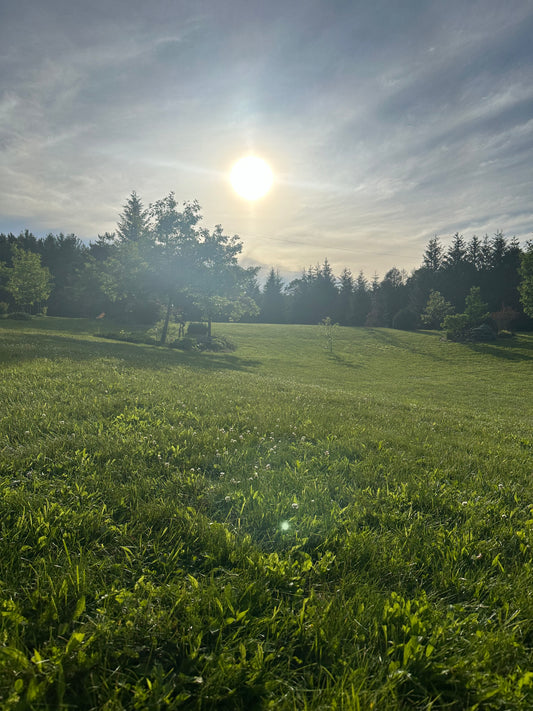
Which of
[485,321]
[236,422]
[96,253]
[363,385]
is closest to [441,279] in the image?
[485,321]

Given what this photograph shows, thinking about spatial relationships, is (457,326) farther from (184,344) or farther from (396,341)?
(184,344)

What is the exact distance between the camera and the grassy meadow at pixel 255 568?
1.81 metres

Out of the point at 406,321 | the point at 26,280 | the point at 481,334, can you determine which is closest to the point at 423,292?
the point at 406,321

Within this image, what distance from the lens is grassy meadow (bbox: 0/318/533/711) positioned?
1.81 metres

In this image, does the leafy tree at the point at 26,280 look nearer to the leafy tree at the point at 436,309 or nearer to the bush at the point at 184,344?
the bush at the point at 184,344

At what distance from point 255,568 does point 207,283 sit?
105ft

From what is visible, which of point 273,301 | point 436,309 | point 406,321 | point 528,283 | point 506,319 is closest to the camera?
point 528,283

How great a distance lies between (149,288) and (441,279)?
218ft

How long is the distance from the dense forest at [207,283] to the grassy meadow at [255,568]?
91.5 ft

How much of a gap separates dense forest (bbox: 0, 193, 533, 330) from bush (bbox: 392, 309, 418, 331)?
0.20 meters

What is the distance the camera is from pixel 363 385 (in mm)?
24469

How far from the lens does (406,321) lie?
66438 millimetres

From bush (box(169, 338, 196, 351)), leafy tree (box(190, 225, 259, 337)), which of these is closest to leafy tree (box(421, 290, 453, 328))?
leafy tree (box(190, 225, 259, 337))

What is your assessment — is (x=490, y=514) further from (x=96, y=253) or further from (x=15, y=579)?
(x=96, y=253)
